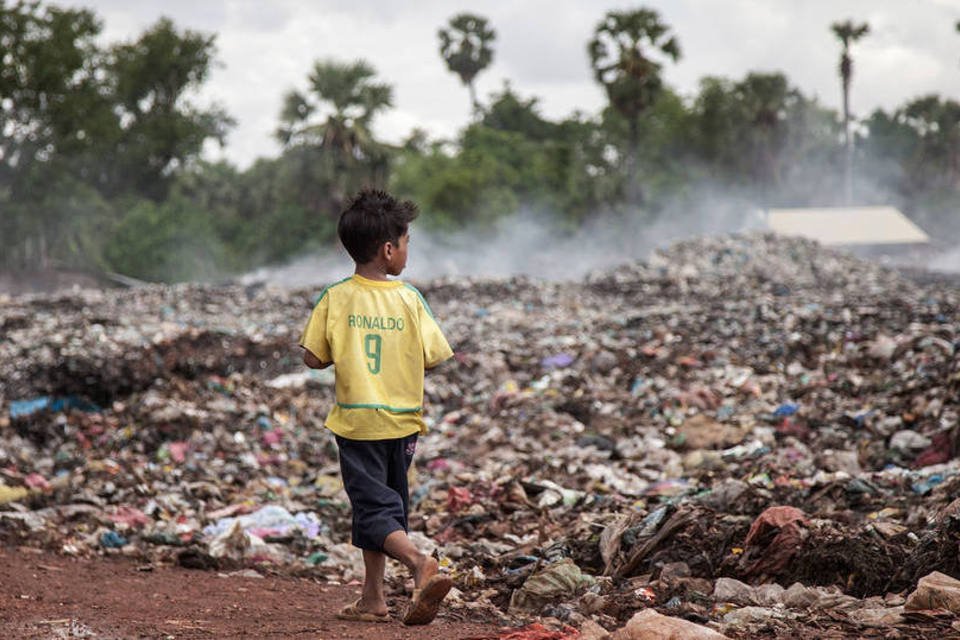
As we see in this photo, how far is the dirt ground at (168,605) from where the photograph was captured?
3002 millimetres

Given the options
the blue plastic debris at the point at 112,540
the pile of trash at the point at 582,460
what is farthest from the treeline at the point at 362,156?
the blue plastic debris at the point at 112,540

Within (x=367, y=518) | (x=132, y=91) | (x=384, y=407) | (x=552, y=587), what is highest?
(x=132, y=91)

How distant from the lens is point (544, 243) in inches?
1422

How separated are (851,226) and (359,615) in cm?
3131

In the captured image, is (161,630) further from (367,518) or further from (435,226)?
(435,226)

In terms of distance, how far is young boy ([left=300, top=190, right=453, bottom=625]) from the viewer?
309 cm

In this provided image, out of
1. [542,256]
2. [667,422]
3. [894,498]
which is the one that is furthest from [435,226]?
[894,498]

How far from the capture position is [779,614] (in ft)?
10.6

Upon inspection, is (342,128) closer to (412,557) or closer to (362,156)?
(362,156)

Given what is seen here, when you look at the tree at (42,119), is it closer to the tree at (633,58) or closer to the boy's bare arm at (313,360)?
the tree at (633,58)

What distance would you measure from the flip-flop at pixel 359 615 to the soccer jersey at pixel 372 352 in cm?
54

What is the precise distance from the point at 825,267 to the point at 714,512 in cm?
1775

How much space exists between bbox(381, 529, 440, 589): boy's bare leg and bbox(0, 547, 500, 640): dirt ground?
162 mm

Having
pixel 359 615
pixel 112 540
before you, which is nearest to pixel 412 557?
pixel 359 615
